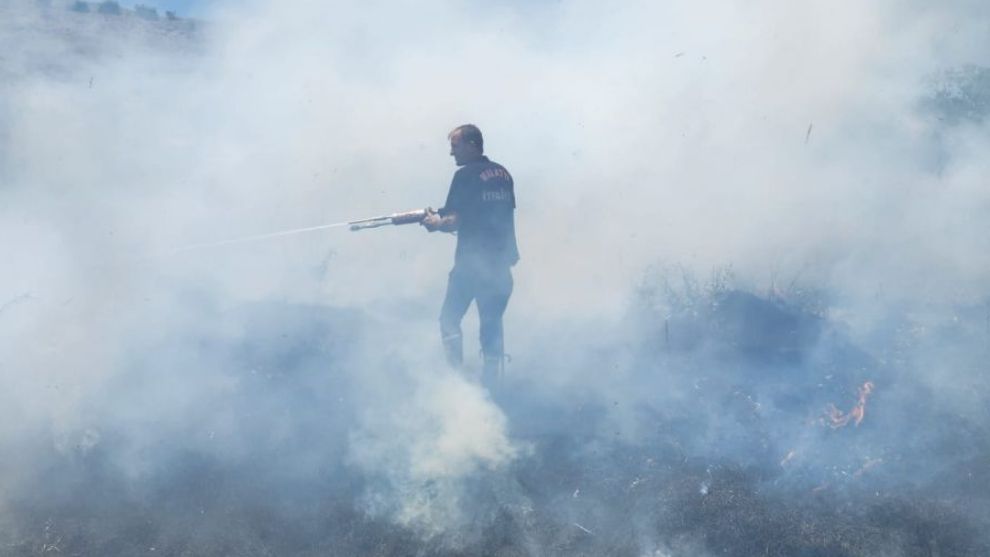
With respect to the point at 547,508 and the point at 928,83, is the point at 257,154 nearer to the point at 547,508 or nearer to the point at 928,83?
the point at 547,508

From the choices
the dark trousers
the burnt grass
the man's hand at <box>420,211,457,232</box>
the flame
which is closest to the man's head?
the man's hand at <box>420,211,457,232</box>

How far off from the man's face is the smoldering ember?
46 millimetres

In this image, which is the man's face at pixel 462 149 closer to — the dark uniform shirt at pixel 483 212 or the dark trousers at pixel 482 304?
the dark uniform shirt at pixel 483 212

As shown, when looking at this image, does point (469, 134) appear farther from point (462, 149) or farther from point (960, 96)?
point (960, 96)

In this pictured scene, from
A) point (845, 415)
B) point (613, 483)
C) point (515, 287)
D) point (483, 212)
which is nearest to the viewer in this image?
point (613, 483)

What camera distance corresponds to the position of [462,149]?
215 inches

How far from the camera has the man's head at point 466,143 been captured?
214 inches

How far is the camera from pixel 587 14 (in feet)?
27.5

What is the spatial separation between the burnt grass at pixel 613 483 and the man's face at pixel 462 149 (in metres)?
1.80

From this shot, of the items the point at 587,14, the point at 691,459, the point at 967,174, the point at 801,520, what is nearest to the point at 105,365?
the point at 691,459

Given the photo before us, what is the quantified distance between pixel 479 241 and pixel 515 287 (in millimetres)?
1784

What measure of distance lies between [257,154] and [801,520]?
6.11 meters

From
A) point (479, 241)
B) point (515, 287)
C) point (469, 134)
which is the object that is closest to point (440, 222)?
point (479, 241)

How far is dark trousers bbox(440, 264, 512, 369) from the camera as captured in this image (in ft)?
17.9
